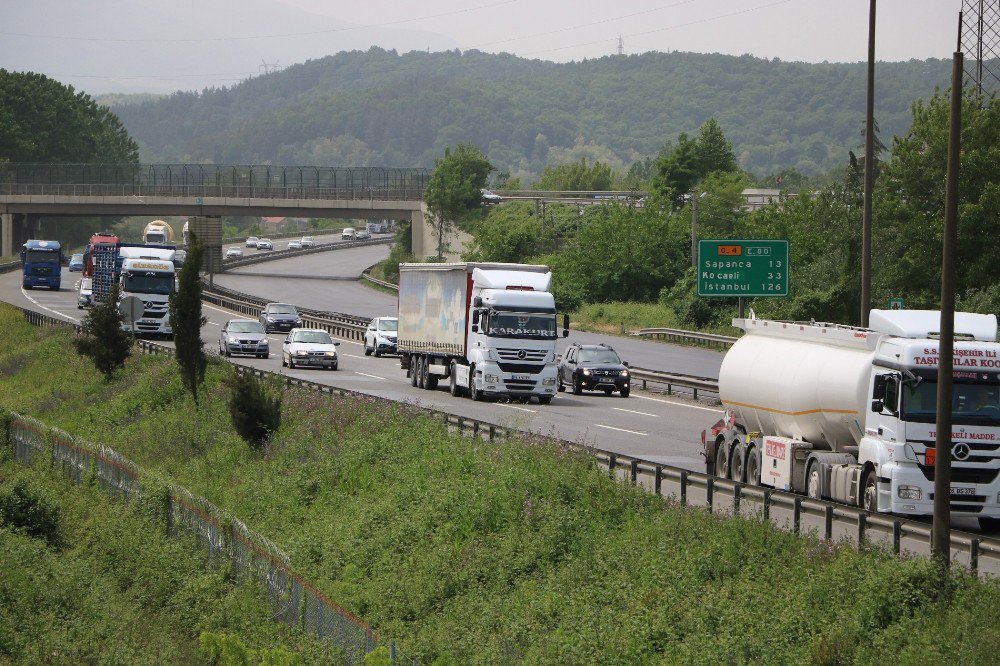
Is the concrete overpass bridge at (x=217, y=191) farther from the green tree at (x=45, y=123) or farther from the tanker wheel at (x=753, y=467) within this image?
the tanker wheel at (x=753, y=467)

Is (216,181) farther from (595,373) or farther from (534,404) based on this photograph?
(534,404)

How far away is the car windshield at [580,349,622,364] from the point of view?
50875 mm

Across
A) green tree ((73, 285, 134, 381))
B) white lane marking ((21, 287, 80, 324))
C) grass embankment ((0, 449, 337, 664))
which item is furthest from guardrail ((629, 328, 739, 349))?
grass embankment ((0, 449, 337, 664))

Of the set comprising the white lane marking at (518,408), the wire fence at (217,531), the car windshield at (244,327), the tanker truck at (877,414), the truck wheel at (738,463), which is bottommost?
the wire fence at (217,531)

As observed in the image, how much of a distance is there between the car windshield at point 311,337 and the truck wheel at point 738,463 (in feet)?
104

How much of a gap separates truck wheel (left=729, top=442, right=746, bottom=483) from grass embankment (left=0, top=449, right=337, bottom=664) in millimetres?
10307

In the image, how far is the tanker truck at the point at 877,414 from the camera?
22062mm

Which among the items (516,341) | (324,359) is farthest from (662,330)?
(516,341)

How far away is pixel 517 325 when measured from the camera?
1711 inches

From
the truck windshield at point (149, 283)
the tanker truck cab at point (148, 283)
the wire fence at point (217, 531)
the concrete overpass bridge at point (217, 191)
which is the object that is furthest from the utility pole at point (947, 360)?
the concrete overpass bridge at point (217, 191)

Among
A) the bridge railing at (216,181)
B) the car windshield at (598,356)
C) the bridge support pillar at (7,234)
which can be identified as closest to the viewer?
the car windshield at (598,356)

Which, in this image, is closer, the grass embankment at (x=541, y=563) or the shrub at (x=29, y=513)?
the grass embankment at (x=541, y=563)

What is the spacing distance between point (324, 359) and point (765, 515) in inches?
1519

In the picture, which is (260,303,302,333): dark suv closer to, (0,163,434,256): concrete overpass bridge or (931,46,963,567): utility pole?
(0,163,434,256): concrete overpass bridge
